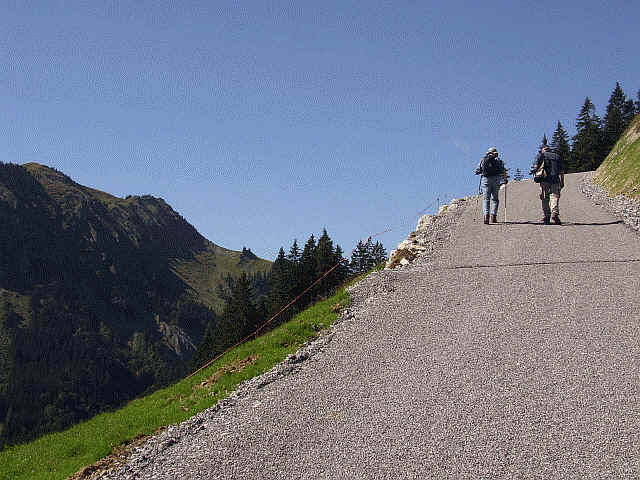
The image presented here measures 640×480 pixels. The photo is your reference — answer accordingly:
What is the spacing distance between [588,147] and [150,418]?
342ft

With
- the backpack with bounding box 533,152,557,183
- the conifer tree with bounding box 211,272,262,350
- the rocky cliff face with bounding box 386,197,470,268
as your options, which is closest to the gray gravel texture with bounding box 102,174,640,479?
the rocky cliff face with bounding box 386,197,470,268

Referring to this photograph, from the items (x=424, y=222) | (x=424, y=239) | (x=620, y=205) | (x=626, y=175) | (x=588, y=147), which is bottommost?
(x=424, y=239)

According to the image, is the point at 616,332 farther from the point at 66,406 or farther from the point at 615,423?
the point at 66,406

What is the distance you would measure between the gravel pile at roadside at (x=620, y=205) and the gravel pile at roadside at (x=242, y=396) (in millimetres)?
11328

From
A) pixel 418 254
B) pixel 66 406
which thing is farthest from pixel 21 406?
pixel 418 254

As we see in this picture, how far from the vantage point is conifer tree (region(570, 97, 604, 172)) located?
97.3 metres

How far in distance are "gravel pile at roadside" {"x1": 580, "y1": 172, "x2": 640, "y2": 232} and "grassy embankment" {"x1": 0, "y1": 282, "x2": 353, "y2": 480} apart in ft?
49.2

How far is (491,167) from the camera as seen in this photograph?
22.6 m

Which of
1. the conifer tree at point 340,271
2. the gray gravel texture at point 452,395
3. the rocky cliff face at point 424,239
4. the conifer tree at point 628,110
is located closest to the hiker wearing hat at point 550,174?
the rocky cliff face at point 424,239

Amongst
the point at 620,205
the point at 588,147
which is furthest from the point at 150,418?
the point at 588,147

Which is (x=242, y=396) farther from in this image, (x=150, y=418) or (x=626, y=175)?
(x=626, y=175)

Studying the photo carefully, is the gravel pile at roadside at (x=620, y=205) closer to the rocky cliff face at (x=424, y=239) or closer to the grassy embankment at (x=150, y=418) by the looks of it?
the rocky cliff face at (x=424, y=239)

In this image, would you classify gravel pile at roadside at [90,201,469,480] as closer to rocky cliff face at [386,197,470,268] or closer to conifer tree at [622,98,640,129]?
rocky cliff face at [386,197,470,268]

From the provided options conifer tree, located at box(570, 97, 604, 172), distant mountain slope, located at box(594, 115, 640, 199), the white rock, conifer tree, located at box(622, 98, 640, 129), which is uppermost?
conifer tree, located at box(622, 98, 640, 129)
